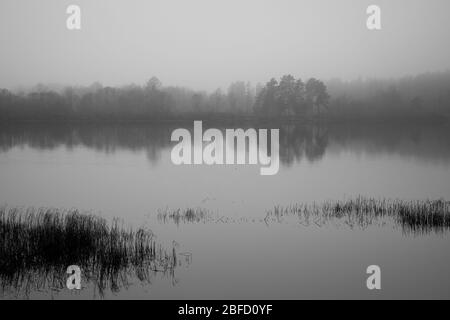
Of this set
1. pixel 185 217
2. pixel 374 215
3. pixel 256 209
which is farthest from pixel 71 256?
pixel 374 215

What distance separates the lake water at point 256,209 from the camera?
1098 cm

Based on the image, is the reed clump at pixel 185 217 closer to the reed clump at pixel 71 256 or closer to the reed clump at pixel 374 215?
the reed clump at pixel 374 215

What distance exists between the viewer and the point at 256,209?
20.4 metres

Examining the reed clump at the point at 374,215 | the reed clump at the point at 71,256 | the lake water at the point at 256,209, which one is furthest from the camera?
the reed clump at the point at 374,215

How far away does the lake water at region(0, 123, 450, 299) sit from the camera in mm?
10984

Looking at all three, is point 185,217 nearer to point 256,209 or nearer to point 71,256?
point 256,209

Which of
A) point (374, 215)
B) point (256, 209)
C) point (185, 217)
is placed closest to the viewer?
point (374, 215)

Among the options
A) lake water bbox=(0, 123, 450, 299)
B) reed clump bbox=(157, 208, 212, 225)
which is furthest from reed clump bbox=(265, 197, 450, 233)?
reed clump bbox=(157, 208, 212, 225)

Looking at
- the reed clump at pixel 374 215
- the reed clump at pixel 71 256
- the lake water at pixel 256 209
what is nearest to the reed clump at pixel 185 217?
the lake water at pixel 256 209

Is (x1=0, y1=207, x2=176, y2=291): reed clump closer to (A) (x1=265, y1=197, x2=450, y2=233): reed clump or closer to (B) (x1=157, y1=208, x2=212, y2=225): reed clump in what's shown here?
(B) (x1=157, y1=208, x2=212, y2=225): reed clump

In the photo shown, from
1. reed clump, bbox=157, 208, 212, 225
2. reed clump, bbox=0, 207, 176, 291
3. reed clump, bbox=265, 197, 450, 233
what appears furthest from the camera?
reed clump, bbox=157, 208, 212, 225

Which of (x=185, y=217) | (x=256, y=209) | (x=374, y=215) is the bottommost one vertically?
(x=256, y=209)

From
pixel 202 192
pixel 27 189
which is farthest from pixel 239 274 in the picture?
pixel 27 189
